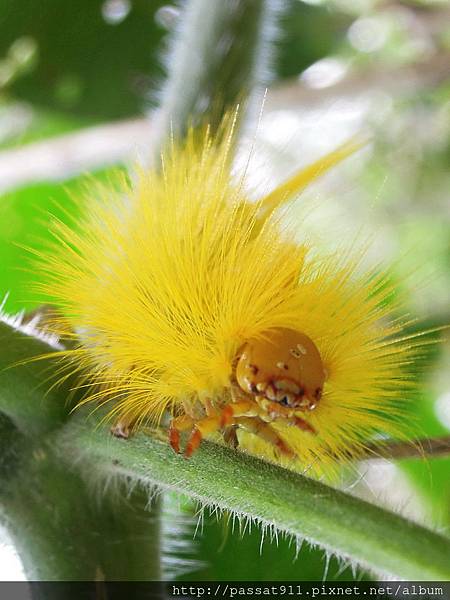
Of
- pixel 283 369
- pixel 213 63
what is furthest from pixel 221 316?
pixel 213 63

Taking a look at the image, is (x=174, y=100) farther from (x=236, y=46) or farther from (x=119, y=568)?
(x=119, y=568)

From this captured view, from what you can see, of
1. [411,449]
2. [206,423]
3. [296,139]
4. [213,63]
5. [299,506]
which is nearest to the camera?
[299,506]

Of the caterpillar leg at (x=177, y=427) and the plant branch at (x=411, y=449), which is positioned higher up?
the plant branch at (x=411, y=449)

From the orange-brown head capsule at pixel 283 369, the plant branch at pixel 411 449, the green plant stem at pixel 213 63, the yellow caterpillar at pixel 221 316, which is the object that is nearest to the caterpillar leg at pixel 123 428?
the yellow caterpillar at pixel 221 316

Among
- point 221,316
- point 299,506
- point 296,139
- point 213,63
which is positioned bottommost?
point 299,506

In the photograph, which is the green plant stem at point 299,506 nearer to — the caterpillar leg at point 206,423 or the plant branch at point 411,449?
the caterpillar leg at point 206,423

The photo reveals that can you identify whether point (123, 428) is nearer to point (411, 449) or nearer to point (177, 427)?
point (177, 427)
